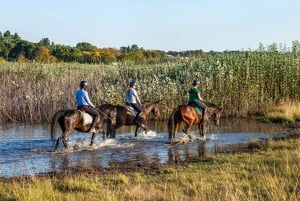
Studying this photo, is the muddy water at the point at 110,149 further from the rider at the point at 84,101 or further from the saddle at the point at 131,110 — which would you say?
the rider at the point at 84,101

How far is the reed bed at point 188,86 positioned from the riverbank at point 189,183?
1164 cm

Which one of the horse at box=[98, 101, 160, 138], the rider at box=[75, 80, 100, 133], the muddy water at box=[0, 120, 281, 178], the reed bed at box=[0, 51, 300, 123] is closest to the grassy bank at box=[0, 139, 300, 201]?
the muddy water at box=[0, 120, 281, 178]

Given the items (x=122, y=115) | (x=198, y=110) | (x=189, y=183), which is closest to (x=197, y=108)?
(x=198, y=110)

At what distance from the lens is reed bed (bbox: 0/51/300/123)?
77.6ft

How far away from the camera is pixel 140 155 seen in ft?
47.1

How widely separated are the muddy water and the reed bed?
257 cm

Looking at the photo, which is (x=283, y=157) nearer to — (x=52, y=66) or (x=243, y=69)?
(x=243, y=69)

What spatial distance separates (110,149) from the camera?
615 inches

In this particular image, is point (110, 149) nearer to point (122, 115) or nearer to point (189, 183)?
point (122, 115)

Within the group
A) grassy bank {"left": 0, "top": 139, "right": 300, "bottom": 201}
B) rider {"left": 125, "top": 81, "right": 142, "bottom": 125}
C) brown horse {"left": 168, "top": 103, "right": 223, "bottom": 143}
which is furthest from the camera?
rider {"left": 125, "top": 81, "right": 142, "bottom": 125}

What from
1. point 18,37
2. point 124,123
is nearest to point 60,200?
point 124,123

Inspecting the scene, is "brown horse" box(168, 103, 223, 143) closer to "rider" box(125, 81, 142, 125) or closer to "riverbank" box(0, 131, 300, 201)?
"rider" box(125, 81, 142, 125)

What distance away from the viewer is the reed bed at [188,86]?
77.6ft

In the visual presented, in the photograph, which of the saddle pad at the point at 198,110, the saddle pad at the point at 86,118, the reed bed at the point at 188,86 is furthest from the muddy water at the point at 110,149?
the reed bed at the point at 188,86
